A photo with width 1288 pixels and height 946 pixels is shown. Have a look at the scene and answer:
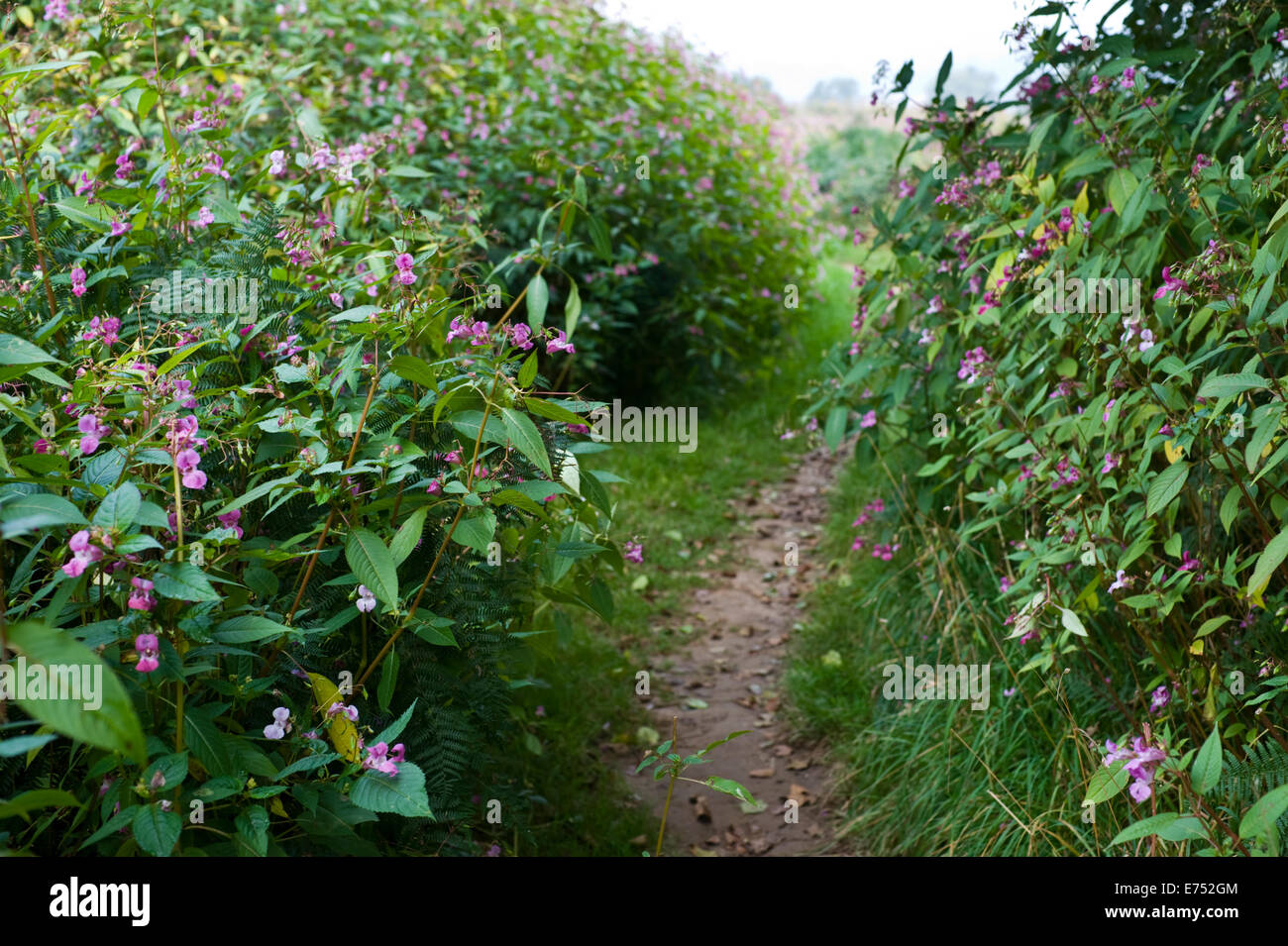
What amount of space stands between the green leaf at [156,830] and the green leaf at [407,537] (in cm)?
49

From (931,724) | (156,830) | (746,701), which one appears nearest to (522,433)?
(156,830)

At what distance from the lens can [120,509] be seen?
130 centimetres

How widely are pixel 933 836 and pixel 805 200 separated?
21.9 feet

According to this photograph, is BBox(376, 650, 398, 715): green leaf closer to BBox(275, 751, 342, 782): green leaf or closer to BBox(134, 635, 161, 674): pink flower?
BBox(275, 751, 342, 782): green leaf

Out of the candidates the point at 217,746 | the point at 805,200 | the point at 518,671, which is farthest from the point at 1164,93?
the point at 805,200

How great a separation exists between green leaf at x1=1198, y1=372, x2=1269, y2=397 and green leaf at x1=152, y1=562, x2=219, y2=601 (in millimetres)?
1739

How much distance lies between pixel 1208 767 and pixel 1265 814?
0.34ft

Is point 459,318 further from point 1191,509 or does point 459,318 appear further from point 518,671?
point 1191,509

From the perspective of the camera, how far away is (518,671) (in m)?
2.34

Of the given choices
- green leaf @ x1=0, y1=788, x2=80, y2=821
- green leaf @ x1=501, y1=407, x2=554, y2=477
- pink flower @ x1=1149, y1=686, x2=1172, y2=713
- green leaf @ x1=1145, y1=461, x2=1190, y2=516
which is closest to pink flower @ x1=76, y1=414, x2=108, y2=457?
green leaf @ x1=0, y1=788, x2=80, y2=821

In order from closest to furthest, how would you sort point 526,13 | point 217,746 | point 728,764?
point 217,746 → point 728,764 → point 526,13

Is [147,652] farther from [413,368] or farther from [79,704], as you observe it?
[413,368]

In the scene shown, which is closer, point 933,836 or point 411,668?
point 411,668
